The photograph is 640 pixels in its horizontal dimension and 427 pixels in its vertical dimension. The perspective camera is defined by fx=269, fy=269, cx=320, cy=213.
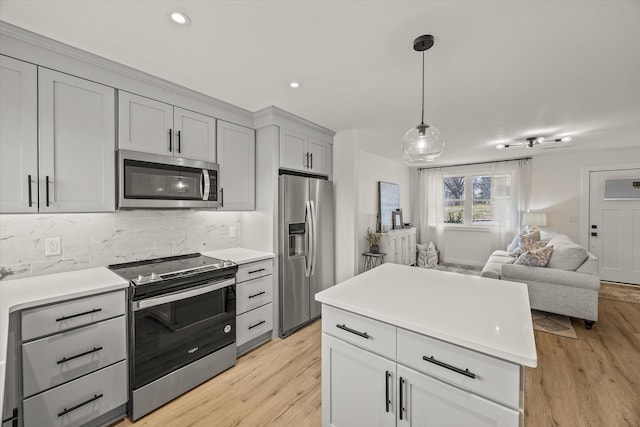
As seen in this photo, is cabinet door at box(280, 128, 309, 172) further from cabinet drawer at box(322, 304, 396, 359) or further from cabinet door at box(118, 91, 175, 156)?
cabinet drawer at box(322, 304, 396, 359)

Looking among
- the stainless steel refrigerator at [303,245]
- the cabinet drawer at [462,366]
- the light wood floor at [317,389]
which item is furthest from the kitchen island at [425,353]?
the stainless steel refrigerator at [303,245]

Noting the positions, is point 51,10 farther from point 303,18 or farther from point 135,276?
point 135,276

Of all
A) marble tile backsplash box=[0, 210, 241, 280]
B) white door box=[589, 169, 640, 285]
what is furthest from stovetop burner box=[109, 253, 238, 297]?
white door box=[589, 169, 640, 285]

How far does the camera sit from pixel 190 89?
2.39 meters

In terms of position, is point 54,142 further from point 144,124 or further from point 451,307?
point 451,307

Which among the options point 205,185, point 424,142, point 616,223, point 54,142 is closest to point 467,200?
point 616,223

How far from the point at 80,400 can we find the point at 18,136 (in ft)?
5.39

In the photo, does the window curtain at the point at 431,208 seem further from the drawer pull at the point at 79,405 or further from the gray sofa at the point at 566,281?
the drawer pull at the point at 79,405

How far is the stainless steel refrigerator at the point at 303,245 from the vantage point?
289cm

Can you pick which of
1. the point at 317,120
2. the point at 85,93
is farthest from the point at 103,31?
the point at 317,120

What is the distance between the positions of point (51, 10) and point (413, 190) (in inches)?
269

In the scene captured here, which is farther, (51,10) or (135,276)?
(135,276)

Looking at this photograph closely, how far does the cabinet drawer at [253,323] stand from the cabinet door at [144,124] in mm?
1635

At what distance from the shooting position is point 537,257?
11.2 ft
